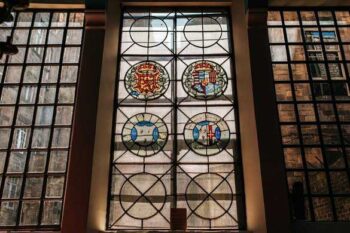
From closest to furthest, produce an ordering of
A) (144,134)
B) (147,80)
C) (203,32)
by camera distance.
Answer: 1. (144,134)
2. (147,80)
3. (203,32)

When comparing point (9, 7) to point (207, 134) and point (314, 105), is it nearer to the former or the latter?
point (207, 134)

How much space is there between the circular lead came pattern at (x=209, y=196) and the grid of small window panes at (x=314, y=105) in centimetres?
92

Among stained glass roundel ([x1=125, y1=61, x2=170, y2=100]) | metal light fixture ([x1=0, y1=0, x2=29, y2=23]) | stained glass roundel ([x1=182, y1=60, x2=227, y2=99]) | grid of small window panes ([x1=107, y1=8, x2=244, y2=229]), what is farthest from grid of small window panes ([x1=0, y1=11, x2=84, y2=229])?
metal light fixture ([x1=0, y1=0, x2=29, y2=23])

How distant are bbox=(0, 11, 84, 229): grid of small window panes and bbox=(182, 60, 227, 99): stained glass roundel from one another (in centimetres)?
179

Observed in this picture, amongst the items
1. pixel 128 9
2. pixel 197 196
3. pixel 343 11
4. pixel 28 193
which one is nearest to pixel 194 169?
pixel 197 196

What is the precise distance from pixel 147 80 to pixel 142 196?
73.9 inches

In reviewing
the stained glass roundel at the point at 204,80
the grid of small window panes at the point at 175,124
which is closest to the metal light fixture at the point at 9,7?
the grid of small window panes at the point at 175,124

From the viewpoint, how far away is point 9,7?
2611mm

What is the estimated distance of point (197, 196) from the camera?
5.60 m

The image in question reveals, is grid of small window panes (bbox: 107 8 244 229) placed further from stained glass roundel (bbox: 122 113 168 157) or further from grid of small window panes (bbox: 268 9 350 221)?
grid of small window panes (bbox: 268 9 350 221)

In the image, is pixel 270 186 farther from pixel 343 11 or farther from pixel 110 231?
pixel 343 11

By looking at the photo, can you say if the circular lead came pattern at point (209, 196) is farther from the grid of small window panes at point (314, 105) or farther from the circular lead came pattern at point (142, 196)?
the grid of small window panes at point (314, 105)

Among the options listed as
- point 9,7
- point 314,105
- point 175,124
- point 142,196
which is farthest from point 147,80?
point 9,7

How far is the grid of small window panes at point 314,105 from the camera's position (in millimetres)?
5141
